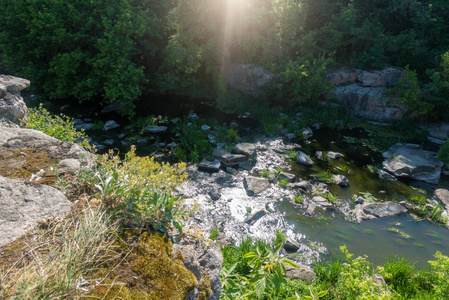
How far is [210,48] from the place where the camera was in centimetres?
1467

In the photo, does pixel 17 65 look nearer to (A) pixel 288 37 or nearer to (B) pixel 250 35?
(B) pixel 250 35

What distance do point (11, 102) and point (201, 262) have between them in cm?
574

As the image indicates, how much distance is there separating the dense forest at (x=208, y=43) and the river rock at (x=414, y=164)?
3118 millimetres

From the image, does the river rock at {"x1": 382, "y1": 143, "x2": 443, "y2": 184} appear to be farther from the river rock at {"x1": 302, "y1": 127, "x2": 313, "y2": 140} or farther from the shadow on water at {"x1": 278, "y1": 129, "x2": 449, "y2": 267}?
the river rock at {"x1": 302, "y1": 127, "x2": 313, "y2": 140}

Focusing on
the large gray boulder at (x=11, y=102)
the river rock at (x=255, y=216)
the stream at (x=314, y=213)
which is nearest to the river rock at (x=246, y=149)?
the stream at (x=314, y=213)

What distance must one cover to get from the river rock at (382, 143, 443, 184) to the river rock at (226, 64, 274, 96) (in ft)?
23.4

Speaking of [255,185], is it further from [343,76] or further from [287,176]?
[343,76]

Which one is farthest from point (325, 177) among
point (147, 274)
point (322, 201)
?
point (147, 274)

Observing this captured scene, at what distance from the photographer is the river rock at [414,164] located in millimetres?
8969

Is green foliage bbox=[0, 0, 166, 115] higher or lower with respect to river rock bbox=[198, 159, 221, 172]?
higher

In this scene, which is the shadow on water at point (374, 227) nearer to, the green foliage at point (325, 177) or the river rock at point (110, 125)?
the green foliage at point (325, 177)

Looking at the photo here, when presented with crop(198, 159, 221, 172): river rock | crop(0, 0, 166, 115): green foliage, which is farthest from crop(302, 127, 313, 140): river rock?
crop(0, 0, 166, 115): green foliage

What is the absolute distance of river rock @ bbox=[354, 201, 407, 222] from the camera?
6996mm

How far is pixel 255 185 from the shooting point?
7.95m
